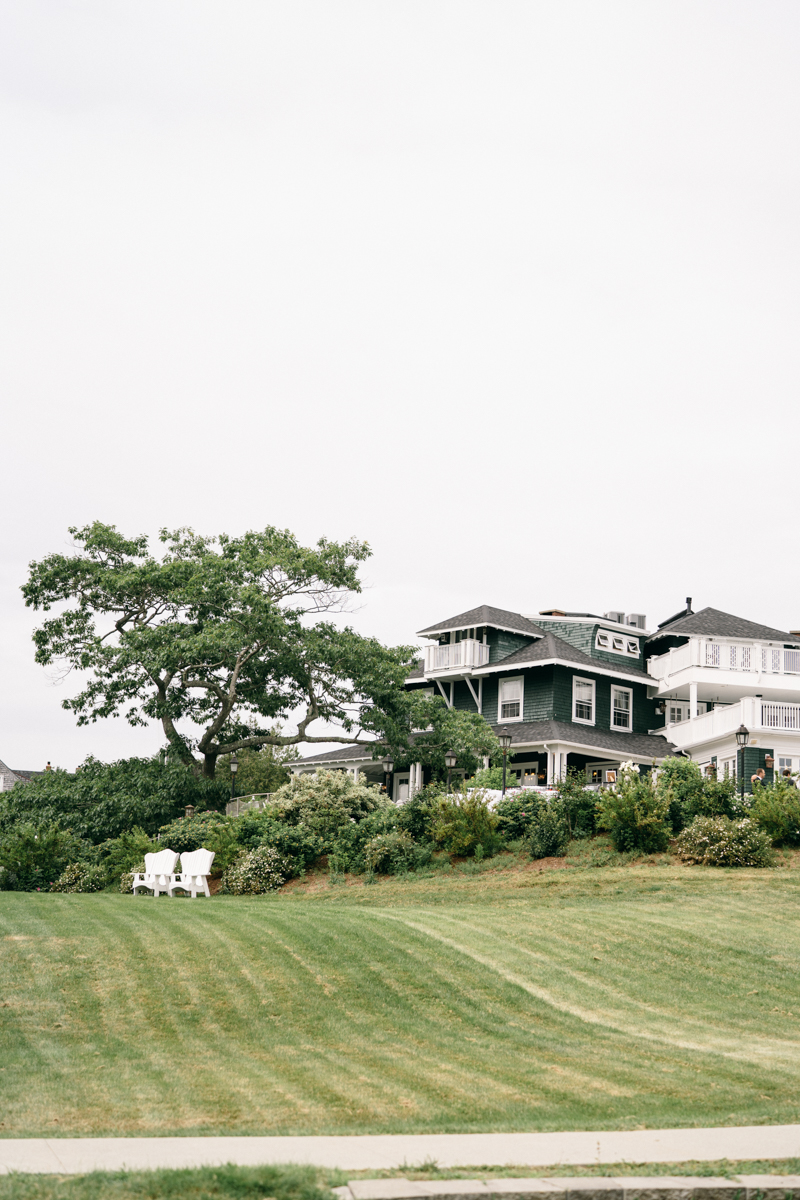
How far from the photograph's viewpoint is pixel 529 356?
26156mm

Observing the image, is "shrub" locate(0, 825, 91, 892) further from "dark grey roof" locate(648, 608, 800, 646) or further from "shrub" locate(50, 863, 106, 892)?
"dark grey roof" locate(648, 608, 800, 646)

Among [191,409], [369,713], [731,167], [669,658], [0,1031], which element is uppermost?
[731,167]

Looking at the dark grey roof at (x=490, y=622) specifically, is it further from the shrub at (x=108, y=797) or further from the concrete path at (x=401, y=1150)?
the concrete path at (x=401, y=1150)

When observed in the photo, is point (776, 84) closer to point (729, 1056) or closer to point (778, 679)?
point (729, 1056)

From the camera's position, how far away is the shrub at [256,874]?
1004 inches

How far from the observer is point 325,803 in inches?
1129

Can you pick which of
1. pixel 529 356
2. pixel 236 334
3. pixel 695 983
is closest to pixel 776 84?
pixel 529 356

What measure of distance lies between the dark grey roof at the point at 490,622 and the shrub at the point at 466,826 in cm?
1642

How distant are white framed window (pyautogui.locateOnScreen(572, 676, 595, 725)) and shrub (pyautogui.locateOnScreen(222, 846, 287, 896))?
18089mm

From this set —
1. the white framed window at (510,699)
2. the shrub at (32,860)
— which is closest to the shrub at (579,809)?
the shrub at (32,860)

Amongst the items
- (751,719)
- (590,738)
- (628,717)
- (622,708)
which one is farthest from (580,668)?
(751,719)

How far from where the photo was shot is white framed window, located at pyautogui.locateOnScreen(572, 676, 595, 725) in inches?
1635

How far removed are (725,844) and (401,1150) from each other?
17094 mm

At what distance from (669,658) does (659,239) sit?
890 inches
